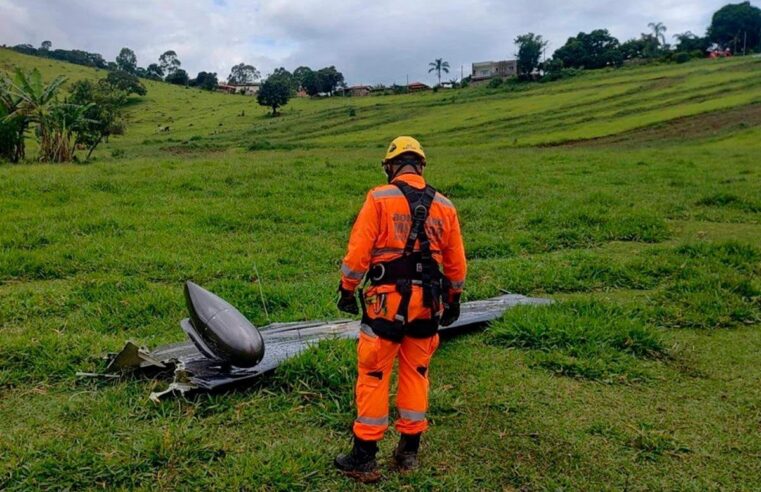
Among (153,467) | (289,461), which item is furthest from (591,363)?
(153,467)

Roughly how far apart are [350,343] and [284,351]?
0.57m

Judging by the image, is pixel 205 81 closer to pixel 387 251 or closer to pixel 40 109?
pixel 40 109

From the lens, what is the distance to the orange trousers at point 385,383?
3.46 meters

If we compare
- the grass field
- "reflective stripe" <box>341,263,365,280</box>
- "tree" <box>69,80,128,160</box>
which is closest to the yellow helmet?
"reflective stripe" <box>341,263,365,280</box>

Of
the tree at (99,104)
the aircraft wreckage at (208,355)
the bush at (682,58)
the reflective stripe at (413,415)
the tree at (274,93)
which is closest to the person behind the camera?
the reflective stripe at (413,415)

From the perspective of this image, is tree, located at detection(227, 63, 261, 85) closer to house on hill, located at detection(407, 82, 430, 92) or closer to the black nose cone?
house on hill, located at detection(407, 82, 430, 92)

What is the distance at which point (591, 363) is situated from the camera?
496 cm

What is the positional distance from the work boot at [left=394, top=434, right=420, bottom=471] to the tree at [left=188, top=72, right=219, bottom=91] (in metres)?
107

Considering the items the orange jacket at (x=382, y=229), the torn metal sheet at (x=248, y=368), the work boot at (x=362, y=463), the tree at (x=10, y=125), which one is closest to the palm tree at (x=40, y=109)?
the tree at (x=10, y=125)

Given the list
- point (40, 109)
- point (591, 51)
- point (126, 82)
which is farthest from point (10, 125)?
point (591, 51)

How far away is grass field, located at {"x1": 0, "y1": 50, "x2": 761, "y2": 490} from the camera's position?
12.0ft

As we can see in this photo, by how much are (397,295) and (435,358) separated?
2.00m

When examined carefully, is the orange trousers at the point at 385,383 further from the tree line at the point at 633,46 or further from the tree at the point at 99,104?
the tree line at the point at 633,46

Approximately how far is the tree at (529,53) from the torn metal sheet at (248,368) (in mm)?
77184
